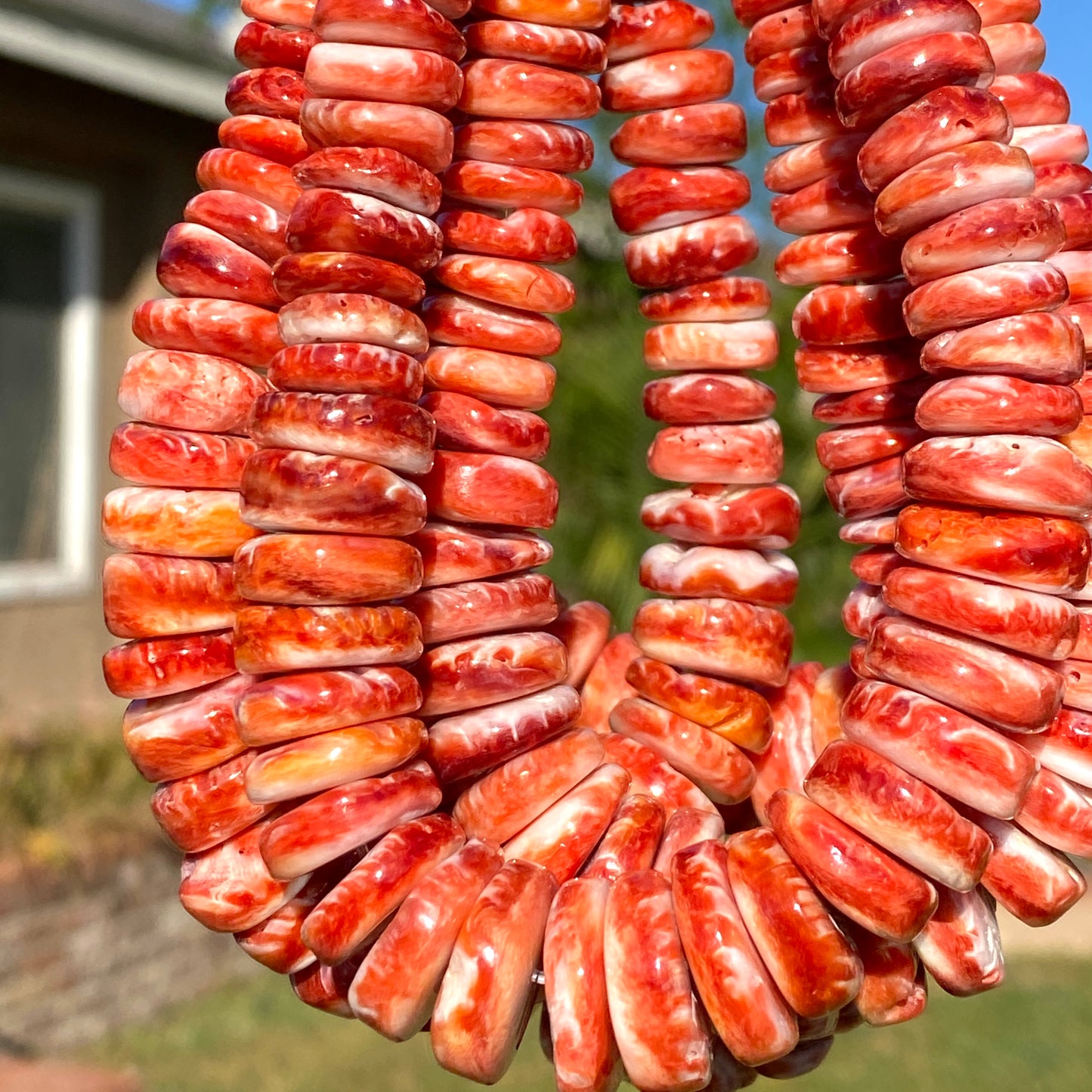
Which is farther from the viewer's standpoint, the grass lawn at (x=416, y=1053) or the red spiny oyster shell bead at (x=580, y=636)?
the grass lawn at (x=416, y=1053)

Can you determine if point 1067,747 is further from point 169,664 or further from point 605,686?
point 169,664

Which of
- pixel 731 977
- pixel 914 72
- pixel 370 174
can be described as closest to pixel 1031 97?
pixel 914 72

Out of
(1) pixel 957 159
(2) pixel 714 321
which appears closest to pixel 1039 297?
(1) pixel 957 159

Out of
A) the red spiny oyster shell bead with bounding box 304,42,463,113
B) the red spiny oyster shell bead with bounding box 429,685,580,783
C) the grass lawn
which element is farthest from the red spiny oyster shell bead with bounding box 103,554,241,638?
the grass lawn

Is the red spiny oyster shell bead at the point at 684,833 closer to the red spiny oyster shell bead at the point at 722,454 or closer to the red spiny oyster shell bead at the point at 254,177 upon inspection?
the red spiny oyster shell bead at the point at 722,454

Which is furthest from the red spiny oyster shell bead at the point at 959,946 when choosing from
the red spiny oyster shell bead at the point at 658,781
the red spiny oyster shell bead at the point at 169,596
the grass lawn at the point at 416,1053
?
the grass lawn at the point at 416,1053

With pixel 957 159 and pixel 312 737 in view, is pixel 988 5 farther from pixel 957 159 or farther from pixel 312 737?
pixel 312 737

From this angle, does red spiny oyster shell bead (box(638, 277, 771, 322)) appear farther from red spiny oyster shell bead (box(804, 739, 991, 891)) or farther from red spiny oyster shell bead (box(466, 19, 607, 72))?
red spiny oyster shell bead (box(804, 739, 991, 891))
